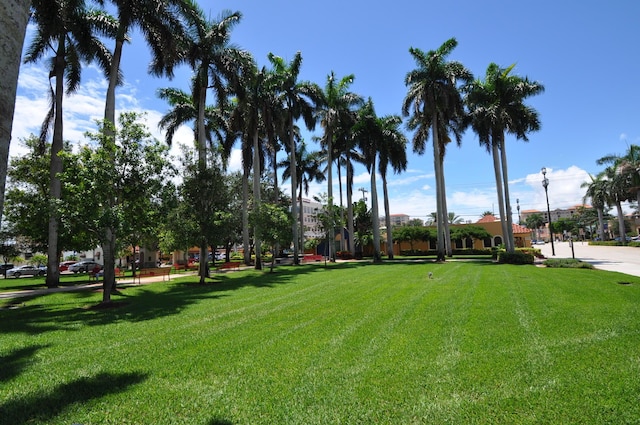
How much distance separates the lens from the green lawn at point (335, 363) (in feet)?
12.3

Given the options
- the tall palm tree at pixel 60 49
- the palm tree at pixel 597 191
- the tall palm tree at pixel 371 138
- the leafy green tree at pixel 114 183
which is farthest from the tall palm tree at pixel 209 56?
the palm tree at pixel 597 191

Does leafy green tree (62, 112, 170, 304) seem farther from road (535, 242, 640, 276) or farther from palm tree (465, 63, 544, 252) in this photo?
palm tree (465, 63, 544, 252)

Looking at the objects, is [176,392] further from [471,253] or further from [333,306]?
[471,253]

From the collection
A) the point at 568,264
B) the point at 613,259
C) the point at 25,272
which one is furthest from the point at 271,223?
the point at 25,272

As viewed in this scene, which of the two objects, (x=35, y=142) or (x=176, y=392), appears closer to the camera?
(x=176, y=392)

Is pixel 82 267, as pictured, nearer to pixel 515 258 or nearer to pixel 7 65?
pixel 515 258

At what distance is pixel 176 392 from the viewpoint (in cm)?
437

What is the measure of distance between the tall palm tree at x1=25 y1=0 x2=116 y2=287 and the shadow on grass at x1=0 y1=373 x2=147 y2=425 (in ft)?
50.3

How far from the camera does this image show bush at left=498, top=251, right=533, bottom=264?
23.8 m

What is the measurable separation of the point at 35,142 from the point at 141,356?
25.6m

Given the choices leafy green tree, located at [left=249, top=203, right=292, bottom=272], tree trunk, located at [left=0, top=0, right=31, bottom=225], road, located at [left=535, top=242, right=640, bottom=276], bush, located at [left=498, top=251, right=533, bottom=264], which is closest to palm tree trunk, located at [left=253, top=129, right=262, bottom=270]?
leafy green tree, located at [left=249, top=203, right=292, bottom=272]

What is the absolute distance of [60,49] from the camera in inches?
731

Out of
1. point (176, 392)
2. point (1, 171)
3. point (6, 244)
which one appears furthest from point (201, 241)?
point (6, 244)

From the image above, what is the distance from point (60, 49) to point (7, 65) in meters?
20.6
